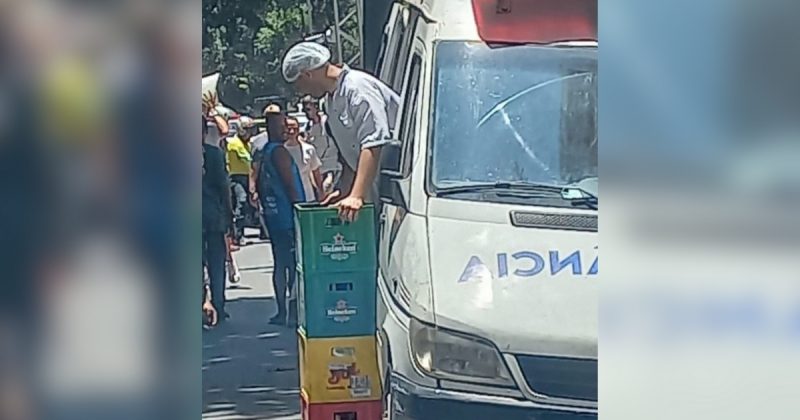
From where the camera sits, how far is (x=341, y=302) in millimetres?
5043

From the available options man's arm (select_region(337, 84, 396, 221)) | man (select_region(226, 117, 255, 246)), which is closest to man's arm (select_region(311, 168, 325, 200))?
man's arm (select_region(337, 84, 396, 221))

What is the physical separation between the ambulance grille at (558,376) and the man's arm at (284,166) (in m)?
3.76

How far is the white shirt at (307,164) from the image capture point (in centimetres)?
798

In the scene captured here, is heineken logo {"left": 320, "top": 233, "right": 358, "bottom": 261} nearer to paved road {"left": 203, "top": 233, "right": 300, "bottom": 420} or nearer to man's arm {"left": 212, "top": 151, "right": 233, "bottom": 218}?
paved road {"left": 203, "top": 233, "right": 300, "bottom": 420}

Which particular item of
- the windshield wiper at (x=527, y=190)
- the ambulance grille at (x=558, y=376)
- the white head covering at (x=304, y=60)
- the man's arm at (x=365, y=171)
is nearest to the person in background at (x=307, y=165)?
the white head covering at (x=304, y=60)

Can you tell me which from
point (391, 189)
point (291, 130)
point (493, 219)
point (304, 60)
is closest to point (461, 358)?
point (493, 219)

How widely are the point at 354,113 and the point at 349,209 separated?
51 cm

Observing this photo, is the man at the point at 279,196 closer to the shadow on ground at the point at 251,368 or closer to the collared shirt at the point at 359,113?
the shadow on ground at the point at 251,368

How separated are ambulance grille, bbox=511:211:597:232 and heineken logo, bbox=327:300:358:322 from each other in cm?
82

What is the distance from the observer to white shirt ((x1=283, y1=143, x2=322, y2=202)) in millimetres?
7980
